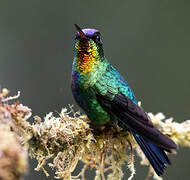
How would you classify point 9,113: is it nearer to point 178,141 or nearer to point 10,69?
point 178,141

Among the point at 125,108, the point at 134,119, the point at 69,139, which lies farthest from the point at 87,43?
the point at 69,139

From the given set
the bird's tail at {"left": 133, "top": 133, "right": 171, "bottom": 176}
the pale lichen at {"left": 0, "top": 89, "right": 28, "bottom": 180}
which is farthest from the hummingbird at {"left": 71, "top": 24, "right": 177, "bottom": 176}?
the pale lichen at {"left": 0, "top": 89, "right": 28, "bottom": 180}

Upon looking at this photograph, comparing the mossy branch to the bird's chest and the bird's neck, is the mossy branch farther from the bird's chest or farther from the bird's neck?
the bird's neck

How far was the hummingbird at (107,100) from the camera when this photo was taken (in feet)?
8.55

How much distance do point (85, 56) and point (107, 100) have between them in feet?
1.40

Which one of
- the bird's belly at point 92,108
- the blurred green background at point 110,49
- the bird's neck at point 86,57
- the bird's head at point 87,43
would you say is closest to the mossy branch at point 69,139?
the bird's belly at point 92,108

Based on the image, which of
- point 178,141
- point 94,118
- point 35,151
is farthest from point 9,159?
point 178,141

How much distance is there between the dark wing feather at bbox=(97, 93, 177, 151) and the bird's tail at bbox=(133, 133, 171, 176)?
0.18 ft

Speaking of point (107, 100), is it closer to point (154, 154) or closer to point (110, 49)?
point (154, 154)

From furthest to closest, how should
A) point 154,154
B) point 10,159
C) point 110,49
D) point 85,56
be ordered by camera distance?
point 110,49
point 85,56
point 154,154
point 10,159

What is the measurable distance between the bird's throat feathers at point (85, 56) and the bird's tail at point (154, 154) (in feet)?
2.23

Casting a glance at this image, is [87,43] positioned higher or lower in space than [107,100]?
higher

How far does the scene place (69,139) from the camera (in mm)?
2299

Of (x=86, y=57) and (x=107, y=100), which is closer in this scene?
(x=107, y=100)
